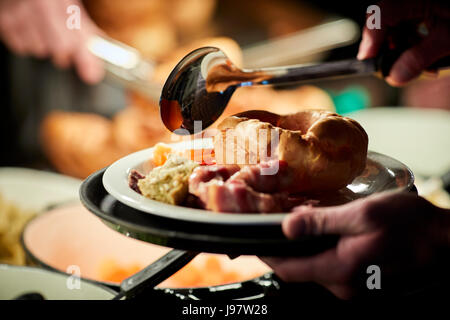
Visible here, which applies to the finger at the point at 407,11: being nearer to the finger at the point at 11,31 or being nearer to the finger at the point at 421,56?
the finger at the point at 421,56

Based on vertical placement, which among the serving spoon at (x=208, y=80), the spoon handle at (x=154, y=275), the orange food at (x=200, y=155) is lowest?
the spoon handle at (x=154, y=275)

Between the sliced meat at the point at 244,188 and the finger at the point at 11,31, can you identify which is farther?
the finger at the point at 11,31

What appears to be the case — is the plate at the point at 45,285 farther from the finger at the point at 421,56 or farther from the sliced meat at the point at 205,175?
the finger at the point at 421,56

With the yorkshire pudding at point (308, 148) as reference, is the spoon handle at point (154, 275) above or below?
below

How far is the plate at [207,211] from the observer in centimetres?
64

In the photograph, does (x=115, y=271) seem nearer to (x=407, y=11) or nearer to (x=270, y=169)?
(x=270, y=169)

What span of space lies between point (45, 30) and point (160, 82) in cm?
92

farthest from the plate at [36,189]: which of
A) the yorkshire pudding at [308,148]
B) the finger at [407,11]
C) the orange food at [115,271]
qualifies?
the finger at [407,11]

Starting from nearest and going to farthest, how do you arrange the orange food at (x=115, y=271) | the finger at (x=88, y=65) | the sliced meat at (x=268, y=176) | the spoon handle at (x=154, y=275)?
the sliced meat at (x=268, y=176) → the spoon handle at (x=154, y=275) → the orange food at (x=115, y=271) → the finger at (x=88, y=65)

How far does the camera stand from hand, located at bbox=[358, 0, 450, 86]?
122 centimetres

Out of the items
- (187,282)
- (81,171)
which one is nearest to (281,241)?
(187,282)

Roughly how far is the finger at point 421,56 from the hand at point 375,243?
0.60 meters

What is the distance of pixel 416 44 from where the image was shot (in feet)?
4.08

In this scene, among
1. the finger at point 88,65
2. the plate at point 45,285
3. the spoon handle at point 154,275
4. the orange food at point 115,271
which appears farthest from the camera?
the finger at point 88,65
